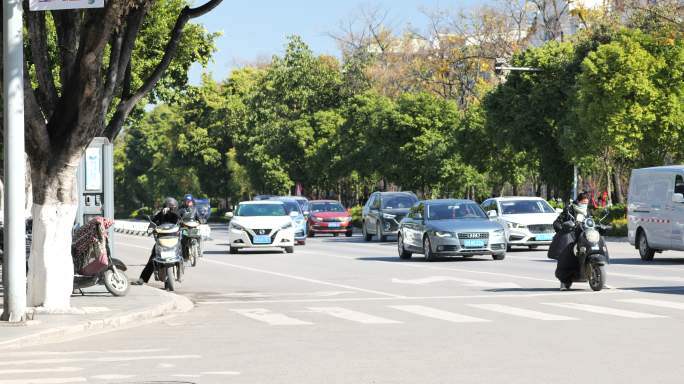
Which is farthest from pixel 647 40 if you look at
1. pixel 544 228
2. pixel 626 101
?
pixel 544 228

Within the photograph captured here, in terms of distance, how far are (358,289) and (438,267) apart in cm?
696

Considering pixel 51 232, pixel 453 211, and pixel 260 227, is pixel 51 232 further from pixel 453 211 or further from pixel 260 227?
pixel 260 227

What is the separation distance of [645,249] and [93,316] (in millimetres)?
17479

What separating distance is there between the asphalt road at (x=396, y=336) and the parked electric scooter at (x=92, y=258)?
1.69 meters

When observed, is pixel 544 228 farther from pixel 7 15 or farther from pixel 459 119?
pixel 459 119

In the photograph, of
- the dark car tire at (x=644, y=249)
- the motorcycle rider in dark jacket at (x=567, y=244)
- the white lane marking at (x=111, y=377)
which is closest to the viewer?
the white lane marking at (x=111, y=377)

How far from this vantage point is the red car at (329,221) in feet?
192

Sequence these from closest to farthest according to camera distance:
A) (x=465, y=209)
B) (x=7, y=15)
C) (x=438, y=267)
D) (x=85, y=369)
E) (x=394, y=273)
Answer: (x=85, y=369), (x=7, y=15), (x=394, y=273), (x=438, y=267), (x=465, y=209)

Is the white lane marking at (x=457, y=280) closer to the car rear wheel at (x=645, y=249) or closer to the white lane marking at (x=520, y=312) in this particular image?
the white lane marking at (x=520, y=312)

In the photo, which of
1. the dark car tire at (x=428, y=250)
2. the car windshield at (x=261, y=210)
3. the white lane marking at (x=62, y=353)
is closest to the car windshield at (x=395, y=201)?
the car windshield at (x=261, y=210)

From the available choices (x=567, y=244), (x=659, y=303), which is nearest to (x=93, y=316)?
(x=659, y=303)

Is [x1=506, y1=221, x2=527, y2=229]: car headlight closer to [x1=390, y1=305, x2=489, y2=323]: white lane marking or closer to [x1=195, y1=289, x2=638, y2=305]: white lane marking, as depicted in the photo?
[x1=195, y1=289, x2=638, y2=305]: white lane marking

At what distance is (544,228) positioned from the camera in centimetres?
3791

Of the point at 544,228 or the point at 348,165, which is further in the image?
the point at 348,165
